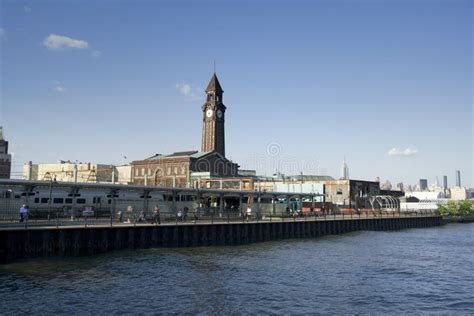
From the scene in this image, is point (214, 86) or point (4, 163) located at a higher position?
point (214, 86)

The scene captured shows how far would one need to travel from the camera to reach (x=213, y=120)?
15638cm

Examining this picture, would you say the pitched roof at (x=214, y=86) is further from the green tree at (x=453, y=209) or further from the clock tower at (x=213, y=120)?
the green tree at (x=453, y=209)

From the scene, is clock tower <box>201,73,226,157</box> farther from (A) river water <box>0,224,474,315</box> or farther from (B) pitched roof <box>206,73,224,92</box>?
(A) river water <box>0,224,474,315</box>

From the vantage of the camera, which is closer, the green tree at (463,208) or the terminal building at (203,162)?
the terminal building at (203,162)

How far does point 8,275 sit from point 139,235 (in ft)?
51.1

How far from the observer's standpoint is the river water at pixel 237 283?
82.3 feet

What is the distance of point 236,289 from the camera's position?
96.2 ft

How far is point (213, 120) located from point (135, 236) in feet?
370

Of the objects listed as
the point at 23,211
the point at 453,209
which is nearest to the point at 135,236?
the point at 23,211

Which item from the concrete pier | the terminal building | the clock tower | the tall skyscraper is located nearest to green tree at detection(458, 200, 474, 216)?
the terminal building

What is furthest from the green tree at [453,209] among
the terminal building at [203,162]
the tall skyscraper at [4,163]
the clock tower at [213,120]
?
the tall skyscraper at [4,163]

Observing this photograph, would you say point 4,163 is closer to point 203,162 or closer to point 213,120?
point 203,162

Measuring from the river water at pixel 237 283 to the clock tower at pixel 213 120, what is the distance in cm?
10691

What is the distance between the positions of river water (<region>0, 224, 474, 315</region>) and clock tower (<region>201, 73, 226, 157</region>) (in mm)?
106914
